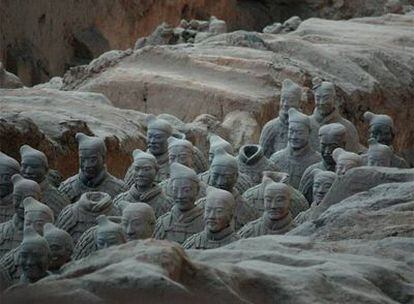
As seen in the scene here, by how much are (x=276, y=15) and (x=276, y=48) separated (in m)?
8.54

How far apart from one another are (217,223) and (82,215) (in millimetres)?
997

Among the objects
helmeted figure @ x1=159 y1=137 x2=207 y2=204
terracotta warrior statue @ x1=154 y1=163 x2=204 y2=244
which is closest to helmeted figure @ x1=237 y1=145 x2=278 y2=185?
helmeted figure @ x1=159 y1=137 x2=207 y2=204

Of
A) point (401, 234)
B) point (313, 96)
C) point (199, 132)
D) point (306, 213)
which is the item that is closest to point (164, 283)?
point (401, 234)

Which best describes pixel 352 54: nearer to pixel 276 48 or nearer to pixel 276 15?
pixel 276 48

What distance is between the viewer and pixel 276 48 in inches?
639

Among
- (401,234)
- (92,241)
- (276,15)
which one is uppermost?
(401,234)

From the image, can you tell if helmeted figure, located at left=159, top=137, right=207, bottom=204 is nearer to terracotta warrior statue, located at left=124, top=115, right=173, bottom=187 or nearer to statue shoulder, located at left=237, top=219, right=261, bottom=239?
terracotta warrior statue, located at left=124, top=115, right=173, bottom=187

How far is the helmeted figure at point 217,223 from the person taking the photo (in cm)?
952

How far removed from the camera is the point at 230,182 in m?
10.7

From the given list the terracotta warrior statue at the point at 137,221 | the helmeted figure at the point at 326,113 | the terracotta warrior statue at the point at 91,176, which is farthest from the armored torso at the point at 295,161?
the terracotta warrior statue at the point at 137,221

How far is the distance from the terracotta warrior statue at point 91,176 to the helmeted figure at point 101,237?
155 cm

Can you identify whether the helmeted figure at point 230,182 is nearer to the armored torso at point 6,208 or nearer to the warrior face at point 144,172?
the warrior face at point 144,172

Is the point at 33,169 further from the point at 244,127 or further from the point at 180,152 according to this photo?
the point at 244,127

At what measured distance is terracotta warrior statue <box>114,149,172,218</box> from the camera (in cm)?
1058
